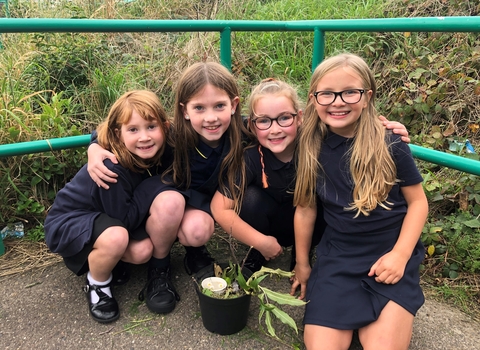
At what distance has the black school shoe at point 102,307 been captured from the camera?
6.14 feet

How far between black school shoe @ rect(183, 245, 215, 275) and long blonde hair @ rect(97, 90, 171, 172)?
1.75ft

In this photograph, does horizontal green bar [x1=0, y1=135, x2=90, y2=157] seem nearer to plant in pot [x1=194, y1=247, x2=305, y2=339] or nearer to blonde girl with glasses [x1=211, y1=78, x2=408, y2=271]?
blonde girl with glasses [x1=211, y1=78, x2=408, y2=271]

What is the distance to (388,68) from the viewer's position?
13.0ft

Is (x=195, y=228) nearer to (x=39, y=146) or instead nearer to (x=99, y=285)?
(x=99, y=285)

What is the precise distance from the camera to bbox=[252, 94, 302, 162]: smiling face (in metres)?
1.93

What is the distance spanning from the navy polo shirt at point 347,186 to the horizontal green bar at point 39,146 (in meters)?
1.26

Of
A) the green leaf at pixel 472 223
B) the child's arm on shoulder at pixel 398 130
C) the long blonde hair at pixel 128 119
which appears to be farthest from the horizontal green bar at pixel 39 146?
the green leaf at pixel 472 223

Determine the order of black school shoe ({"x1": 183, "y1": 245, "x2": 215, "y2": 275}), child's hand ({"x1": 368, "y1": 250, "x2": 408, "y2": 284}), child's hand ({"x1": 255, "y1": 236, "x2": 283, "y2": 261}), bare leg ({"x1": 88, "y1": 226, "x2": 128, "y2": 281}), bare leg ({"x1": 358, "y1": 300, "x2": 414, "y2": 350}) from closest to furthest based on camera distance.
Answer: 1. bare leg ({"x1": 358, "y1": 300, "x2": 414, "y2": 350})
2. child's hand ({"x1": 368, "y1": 250, "x2": 408, "y2": 284})
3. bare leg ({"x1": 88, "y1": 226, "x2": 128, "y2": 281})
4. child's hand ({"x1": 255, "y1": 236, "x2": 283, "y2": 261})
5. black school shoe ({"x1": 183, "y1": 245, "x2": 215, "y2": 275})

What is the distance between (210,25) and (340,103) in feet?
3.24

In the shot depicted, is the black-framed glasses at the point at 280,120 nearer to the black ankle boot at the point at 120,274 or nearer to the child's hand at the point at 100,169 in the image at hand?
the child's hand at the point at 100,169

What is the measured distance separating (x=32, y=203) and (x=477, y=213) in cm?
266

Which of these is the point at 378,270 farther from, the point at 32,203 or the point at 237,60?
the point at 237,60

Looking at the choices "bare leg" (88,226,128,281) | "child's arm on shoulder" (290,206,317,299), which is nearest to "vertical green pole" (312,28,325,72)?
"child's arm on shoulder" (290,206,317,299)

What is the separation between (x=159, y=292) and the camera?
1.97 meters
